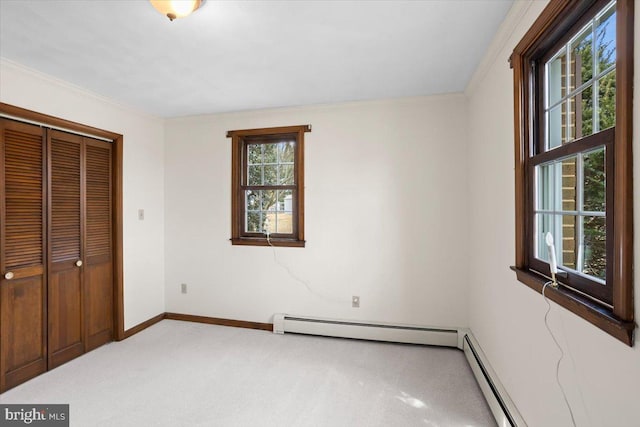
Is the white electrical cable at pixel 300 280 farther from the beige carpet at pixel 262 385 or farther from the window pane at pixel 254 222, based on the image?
the beige carpet at pixel 262 385

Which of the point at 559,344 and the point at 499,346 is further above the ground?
the point at 559,344

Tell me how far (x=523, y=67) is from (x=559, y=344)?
57.0 inches

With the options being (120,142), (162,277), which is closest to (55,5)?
(120,142)

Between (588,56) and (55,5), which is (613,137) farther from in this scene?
(55,5)

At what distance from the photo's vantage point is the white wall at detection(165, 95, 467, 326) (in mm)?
3186

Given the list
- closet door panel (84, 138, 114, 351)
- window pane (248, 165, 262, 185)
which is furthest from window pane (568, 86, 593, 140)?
closet door panel (84, 138, 114, 351)

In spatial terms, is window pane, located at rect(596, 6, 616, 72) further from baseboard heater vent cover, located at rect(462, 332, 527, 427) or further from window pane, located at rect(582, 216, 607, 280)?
baseboard heater vent cover, located at rect(462, 332, 527, 427)

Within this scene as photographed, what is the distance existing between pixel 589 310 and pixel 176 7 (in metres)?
2.32

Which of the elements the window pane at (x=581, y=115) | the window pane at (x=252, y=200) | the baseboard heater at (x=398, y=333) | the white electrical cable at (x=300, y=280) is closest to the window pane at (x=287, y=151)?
the window pane at (x=252, y=200)

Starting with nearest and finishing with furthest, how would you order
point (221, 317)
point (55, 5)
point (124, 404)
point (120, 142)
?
point (55, 5) → point (124, 404) → point (120, 142) → point (221, 317)

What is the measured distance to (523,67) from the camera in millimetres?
1754

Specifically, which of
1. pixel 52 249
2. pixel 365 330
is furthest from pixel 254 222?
pixel 52 249

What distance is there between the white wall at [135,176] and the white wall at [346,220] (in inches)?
6.5

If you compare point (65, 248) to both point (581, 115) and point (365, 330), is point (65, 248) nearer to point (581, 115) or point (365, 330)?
point (365, 330)
